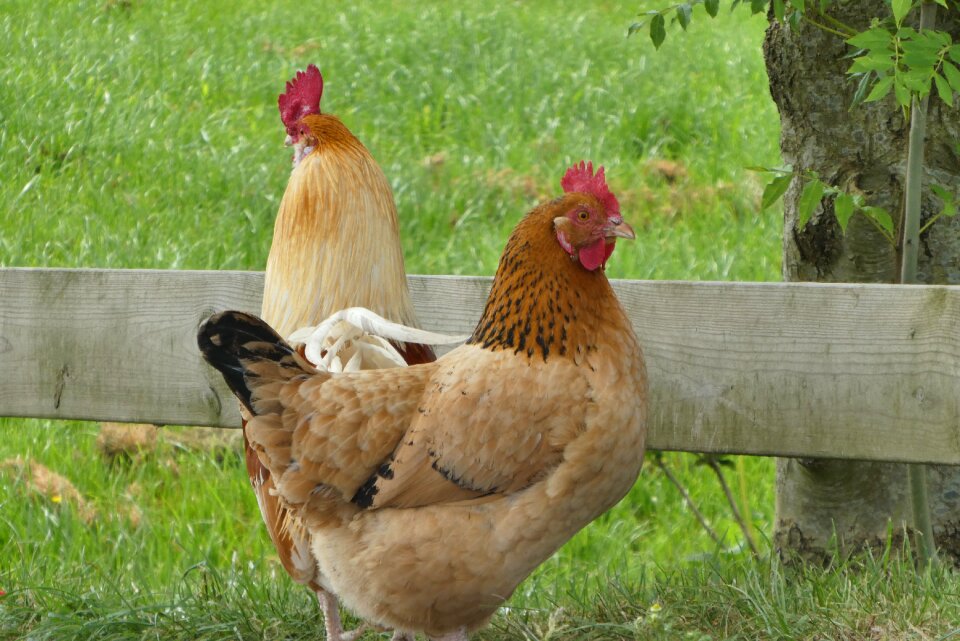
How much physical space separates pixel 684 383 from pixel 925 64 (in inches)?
42.7

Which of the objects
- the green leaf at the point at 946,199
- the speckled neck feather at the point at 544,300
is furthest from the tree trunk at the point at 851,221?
the speckled neck feather at the point at 544,300

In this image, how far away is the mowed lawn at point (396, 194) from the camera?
10.3 ft

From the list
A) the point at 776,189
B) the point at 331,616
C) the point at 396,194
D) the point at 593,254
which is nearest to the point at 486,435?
the point at 593,254

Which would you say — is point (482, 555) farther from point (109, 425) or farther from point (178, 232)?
point (178, 232)

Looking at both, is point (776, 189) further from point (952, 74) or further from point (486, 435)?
point (486, 435)

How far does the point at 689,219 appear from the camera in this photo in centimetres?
723

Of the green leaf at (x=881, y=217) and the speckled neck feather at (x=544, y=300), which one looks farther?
the green leaf at (x=881, y=217)

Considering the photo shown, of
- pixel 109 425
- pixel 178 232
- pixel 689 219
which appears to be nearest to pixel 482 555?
pixel 109 425

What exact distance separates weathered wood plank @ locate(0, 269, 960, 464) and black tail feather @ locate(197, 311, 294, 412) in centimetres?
80

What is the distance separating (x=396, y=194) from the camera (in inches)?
285

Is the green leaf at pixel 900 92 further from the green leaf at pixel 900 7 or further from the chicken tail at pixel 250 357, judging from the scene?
the chicken tail at pixel 250 357

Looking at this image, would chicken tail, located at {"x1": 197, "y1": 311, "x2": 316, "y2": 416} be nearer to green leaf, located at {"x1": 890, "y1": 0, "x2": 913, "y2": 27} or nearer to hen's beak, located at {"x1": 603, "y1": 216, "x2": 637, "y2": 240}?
hen's beak, located at {"x1": 603, "y1": 216, "x2": 637, "y2": 240}

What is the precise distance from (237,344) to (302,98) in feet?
3.84

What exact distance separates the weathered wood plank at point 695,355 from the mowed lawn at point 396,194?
1.45 feet
